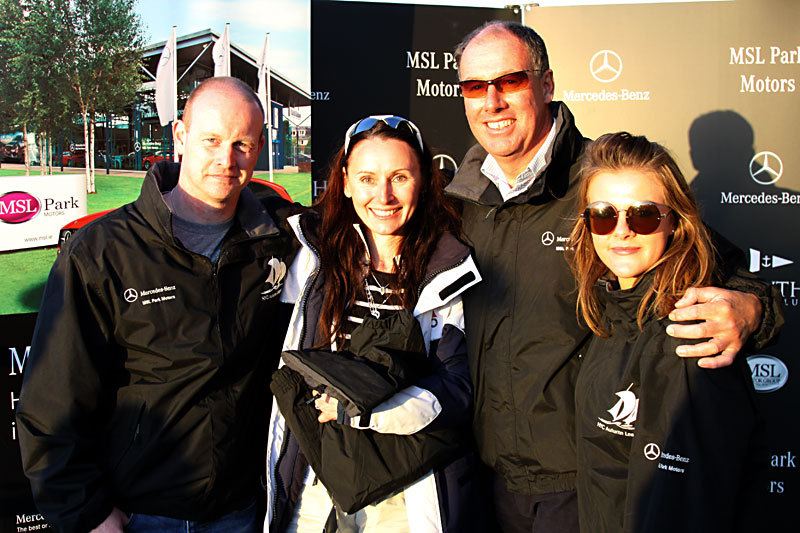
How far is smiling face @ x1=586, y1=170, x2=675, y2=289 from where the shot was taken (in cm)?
189

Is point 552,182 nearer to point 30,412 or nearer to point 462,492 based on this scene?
point 462,492

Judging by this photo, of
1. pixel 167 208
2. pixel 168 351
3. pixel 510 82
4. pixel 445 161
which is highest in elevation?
pixel 510 82

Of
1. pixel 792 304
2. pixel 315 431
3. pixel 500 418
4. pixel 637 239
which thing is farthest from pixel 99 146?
pixel 792 304

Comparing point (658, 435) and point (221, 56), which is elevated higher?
point (221, 56)

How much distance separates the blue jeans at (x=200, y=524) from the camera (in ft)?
7.22

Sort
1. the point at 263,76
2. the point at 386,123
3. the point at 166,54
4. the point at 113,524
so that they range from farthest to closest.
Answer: the point at 263,76 < the point at 166,54 < the point at 386,123 < the point at 113,524

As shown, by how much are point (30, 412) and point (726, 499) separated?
216cm

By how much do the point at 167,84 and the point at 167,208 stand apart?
6.67 feet

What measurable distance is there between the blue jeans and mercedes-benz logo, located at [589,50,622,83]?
3388 mm

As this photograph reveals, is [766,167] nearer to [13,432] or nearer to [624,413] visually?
[624,413]

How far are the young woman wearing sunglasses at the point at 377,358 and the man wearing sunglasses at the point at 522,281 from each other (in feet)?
0.40

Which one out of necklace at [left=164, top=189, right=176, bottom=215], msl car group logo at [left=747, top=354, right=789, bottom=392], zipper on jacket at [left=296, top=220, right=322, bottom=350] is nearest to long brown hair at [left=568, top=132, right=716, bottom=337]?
zipper on jacket at [left=296, top=220, right=322, bottom=350]

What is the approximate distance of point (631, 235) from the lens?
1899mm

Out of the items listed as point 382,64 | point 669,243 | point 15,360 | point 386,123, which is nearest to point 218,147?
point 386,123
